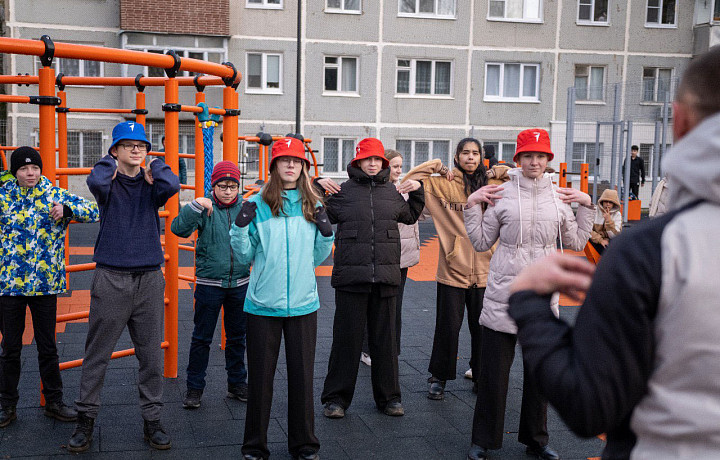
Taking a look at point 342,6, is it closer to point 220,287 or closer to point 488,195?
point 220,287

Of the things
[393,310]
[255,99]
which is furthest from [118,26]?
[393,310]

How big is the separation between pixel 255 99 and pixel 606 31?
14.1m

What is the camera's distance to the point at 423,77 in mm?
29375

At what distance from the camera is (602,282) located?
1.55 metres

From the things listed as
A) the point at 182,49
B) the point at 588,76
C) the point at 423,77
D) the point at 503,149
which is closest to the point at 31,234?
the point at 182,49

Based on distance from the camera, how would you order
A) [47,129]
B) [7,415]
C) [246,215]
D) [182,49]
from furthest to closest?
[182,49], [47,129], [7,415], [246,215]

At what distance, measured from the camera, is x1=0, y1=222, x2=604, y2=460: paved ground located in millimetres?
4863

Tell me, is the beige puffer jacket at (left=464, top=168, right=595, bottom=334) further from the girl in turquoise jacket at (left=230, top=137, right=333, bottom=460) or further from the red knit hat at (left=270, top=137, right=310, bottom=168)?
the red knit hat at (left=270, top=137, right=310, bottom=168)

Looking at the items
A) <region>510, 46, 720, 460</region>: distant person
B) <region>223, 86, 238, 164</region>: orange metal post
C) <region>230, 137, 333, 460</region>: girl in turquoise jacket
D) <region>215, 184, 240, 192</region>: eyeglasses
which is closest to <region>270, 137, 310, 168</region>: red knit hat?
<region>230, 137, 333, 460</region>: girl in turquoise jacket

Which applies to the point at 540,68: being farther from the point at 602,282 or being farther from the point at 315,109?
the point at 602,282

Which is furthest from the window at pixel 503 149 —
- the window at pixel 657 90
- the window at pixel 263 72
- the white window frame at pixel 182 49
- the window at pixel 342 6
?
the white window frame at pixel 182 49

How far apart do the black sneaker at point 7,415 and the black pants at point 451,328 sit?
3.09m

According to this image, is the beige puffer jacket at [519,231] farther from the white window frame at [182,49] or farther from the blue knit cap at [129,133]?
the white window frame at [182,49]

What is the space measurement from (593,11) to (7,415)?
1159 inches
